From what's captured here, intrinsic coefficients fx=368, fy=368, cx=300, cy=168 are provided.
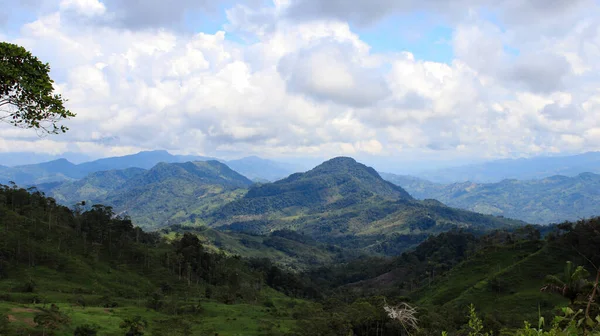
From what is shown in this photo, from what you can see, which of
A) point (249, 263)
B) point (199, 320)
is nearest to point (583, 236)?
point (199, 320)

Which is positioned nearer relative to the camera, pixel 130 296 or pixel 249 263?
pixel 130 296

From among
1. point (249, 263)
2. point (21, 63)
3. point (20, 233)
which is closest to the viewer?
point (21, 63)

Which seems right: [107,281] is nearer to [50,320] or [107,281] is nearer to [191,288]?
[191,288]

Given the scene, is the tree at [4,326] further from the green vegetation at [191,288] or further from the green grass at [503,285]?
the green grass at [503,285]

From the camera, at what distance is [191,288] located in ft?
373

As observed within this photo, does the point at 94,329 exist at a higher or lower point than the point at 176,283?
higher

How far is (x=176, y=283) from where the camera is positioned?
116m

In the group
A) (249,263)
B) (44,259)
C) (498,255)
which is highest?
(44,259)

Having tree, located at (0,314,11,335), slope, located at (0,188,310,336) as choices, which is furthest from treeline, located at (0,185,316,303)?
tree, located at (0,314,11,335)

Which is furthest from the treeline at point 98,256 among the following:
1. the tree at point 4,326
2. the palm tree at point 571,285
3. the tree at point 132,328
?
the palm tree at point 571,285

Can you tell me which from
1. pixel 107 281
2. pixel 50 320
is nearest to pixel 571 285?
pixel 50 320

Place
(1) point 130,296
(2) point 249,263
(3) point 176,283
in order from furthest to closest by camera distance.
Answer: (2) point 249,263 < (3) point 176,283 < (1) point 130,296

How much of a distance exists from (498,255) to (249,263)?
120 metres

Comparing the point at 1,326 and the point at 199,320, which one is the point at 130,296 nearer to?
the point at 199,320
